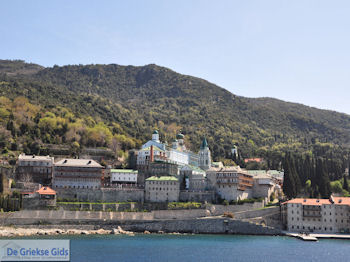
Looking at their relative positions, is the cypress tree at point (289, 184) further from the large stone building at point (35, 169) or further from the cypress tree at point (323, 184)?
the large stone building at point (35, 169)

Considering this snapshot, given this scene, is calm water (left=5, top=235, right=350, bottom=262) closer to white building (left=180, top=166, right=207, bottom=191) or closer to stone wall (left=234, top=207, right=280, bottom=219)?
stone wall (left=234, top=207, right=280, bottom=219)

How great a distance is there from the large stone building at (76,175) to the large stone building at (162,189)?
30.6 feet

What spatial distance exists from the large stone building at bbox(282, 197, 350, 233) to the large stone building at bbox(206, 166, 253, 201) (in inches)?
368

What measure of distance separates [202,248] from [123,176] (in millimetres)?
32680

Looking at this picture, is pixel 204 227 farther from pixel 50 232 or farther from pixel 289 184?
pixel 50 232

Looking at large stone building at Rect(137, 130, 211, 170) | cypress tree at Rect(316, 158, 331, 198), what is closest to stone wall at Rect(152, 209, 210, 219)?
large stone building at Rect(137, 130, 211, 170)

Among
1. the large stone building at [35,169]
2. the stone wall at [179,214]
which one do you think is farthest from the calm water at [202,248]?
the large stone building at [35,169]

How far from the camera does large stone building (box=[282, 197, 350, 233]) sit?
251ft

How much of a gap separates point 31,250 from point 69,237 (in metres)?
14.6

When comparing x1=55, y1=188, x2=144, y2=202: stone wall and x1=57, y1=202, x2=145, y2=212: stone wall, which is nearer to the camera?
x1=57, y1=202, x2=145, y2=212: stone wall

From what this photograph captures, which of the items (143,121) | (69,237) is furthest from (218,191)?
(143,121)

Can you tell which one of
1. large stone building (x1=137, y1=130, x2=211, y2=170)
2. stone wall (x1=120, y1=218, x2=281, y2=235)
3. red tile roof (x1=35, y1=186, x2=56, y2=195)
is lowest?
stone wall (x1=120, y1=218, x2=281, y2=235)

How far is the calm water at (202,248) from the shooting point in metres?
51.5

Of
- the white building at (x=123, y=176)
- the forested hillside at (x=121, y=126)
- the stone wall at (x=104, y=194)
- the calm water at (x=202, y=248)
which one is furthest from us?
the forested hillside at (x=121, y=126)
